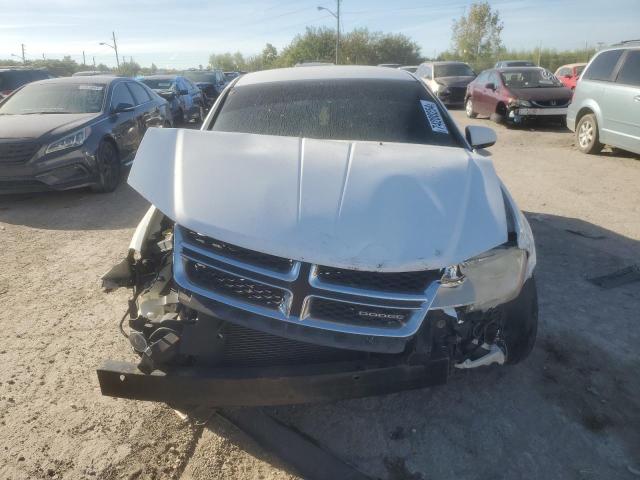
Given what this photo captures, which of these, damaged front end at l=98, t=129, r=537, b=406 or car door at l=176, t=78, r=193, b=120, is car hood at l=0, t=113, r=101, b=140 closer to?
damaged front end at l=98, t=129, r=537, b=406

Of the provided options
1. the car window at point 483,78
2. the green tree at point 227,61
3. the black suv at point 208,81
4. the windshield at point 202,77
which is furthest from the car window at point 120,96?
the green tree at point 227,61

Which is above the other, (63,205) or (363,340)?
(363,340)

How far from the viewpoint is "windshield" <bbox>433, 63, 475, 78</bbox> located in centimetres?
1859

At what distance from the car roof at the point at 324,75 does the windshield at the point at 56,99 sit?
4275mm

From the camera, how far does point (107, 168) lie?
698cm

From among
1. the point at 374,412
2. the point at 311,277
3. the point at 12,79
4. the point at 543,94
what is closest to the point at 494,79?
the point at 543,94

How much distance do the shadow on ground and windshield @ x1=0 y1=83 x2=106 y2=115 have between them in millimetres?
6376

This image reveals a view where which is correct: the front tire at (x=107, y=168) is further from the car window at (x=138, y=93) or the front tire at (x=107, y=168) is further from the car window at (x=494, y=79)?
the car window at (x=494, y=79)

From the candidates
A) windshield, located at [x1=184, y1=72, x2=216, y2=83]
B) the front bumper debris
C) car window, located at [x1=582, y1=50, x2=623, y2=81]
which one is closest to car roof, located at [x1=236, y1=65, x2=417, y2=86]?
the front bumper debris

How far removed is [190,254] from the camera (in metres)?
2.16

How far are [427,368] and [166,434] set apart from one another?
1386 mm

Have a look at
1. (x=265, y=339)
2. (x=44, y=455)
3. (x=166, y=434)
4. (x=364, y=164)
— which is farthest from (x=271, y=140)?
(x=44, y=455)

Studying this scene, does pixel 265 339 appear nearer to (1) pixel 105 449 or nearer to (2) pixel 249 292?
(2) pixel 249 292

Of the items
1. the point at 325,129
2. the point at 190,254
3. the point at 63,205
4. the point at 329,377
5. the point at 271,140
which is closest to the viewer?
the point at 329,377
